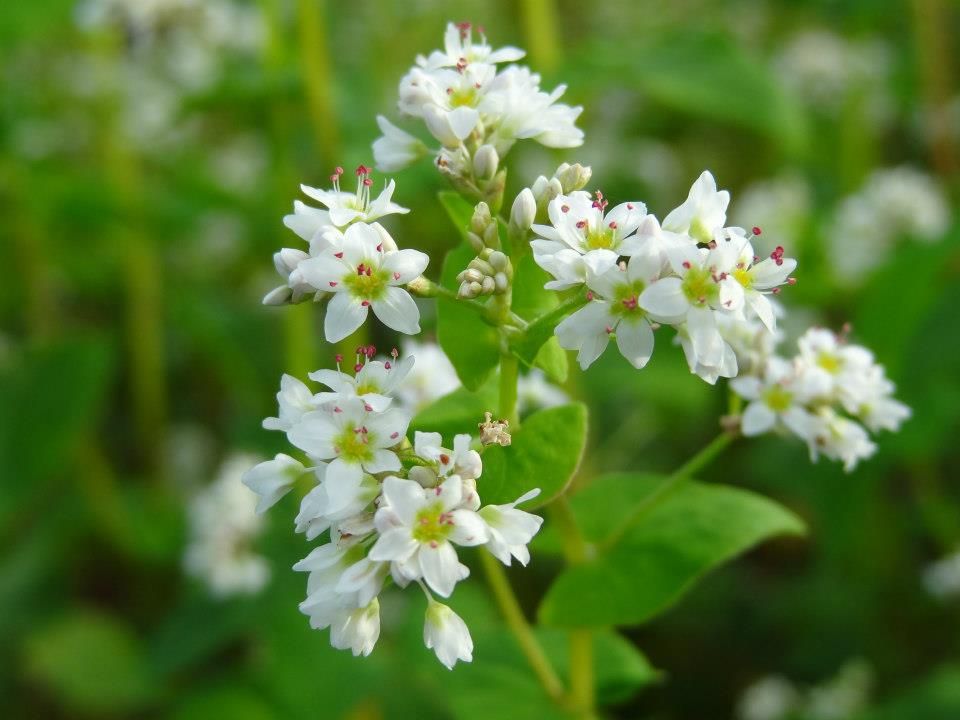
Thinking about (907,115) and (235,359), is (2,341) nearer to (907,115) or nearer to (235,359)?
(235,359)

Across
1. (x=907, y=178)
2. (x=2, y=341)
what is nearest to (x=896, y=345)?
(x=907, y=178)

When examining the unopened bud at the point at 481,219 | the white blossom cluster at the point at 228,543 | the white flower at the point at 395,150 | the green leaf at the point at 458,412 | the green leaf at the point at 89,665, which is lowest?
the green leaf at the point at 89,665

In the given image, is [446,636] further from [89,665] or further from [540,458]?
[89,665]

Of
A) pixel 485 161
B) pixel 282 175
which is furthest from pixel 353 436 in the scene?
pixel 282 175

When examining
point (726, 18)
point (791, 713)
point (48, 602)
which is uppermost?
point (726, 18)

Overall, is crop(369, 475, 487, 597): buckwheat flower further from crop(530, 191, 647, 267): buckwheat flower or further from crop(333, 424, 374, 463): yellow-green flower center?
crop(530, 191, 647, 267): buckwheat flower

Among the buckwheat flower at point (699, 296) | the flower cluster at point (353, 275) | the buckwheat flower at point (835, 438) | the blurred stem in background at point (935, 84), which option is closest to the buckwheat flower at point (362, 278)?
the flower cluster at point (353, 275)

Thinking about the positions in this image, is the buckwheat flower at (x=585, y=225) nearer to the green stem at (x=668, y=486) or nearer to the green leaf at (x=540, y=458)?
the green leaf at (x=540, y=458)
